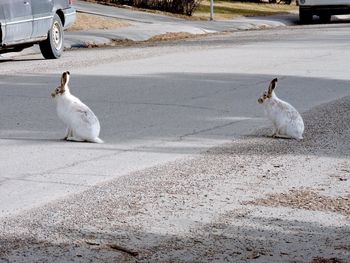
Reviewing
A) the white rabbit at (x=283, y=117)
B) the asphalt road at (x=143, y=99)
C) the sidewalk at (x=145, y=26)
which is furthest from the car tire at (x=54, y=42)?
the white rabbit at (x=283, y=117)

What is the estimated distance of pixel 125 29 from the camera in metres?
28.7

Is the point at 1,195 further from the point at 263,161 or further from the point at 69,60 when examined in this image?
the point at 69,60

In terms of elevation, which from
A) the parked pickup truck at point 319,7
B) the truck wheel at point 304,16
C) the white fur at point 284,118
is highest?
the white fur at point 284,118

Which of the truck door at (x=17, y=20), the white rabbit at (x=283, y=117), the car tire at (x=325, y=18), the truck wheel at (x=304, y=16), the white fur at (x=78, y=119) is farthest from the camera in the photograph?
the car tire at (x=325, y=18)

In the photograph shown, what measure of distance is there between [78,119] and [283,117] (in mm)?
2268

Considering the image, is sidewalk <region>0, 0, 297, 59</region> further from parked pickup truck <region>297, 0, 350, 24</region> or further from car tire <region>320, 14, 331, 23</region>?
car tire <region>320, 14, 331, 23</region>

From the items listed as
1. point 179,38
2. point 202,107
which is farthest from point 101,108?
point 179,38

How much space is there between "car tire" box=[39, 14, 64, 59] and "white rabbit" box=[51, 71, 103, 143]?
9720 millimetres

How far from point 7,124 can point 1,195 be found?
4009 mm

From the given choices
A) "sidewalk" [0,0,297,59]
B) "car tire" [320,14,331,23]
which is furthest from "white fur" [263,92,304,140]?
"car tire" [320,14,331,23]

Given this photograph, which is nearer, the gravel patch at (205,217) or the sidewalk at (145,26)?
the gravel patch at (205,217)

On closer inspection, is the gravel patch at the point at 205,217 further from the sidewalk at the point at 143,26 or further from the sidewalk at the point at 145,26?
the sidewalk at the point at 145,26

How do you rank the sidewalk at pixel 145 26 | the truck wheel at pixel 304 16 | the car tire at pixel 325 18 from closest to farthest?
the sidewalk at pixel 145 26, the truck wheel at pixel 304 16, the car tire at pixel 325 18

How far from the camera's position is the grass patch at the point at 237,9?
36.5 m
